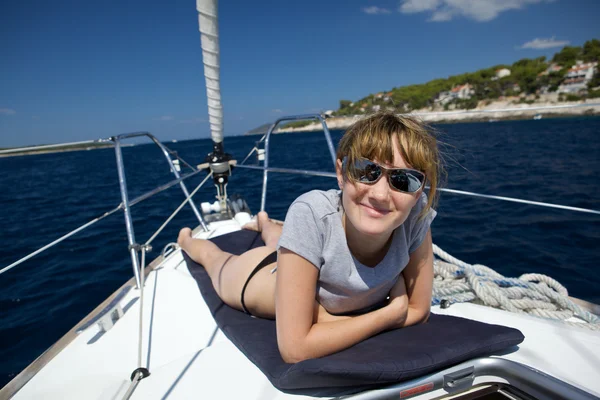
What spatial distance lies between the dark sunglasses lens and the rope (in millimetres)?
903

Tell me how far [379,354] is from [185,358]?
69 cm

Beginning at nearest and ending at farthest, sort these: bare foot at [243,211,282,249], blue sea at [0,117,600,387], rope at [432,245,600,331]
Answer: rope at [432,245,600,331], bare foot at [243,211,282,249], blue sea at [0,117,600,387]

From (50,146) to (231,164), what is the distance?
187cm

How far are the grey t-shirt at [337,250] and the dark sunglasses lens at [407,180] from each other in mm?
201

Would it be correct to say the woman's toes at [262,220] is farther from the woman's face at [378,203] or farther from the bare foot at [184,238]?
the woman's face at [378,203]

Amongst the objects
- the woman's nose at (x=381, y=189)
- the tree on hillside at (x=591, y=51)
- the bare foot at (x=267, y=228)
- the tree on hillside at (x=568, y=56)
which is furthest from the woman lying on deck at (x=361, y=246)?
A: the tree on hillside at (x=568, y=56)

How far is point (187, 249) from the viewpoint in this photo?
7.66 feet

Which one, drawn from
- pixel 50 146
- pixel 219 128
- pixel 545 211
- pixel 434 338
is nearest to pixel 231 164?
pixel 219 128

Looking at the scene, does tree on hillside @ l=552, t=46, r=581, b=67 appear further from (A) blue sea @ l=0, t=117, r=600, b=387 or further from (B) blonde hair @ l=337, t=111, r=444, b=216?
(B) blonde hair @ l=337, t=111, r=444, b=216

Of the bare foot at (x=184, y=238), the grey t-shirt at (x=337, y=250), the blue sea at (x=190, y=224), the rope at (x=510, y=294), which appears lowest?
the blue sea at (x=190, y=224)

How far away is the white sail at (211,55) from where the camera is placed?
1.98m

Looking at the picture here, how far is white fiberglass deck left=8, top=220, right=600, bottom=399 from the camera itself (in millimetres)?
1046

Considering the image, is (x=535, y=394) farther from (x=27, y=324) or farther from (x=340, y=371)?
(x=27, y=324)

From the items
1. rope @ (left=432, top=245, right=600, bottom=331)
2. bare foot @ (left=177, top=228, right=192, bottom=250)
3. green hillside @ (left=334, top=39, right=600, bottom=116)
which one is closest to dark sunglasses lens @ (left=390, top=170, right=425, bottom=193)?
rope @ (left=432, top=245, right=600, bottom=331)
